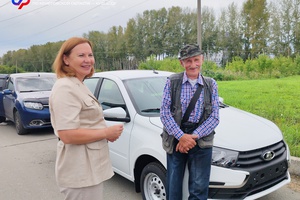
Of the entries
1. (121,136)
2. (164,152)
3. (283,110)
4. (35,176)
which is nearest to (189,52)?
(164,152)

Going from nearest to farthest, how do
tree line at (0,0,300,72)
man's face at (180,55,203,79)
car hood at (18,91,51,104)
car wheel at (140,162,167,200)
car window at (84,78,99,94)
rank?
man's face at (180,55,203,79)
car wheel at (140,162,167,200)
car window at (84,78,99,94)
car hood at (18,91,51,104)
tree line at (0,0,300,72)

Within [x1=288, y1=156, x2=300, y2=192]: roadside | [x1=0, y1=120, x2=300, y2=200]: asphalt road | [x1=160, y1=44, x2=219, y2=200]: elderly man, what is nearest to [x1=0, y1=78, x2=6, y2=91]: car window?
[x1=0, y1=120, x2=300, y2=200]: asphalt road

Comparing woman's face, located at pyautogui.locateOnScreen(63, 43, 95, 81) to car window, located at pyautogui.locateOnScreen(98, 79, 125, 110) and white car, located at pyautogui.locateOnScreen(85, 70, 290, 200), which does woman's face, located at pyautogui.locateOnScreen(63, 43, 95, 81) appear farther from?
car window, located at pyautogui.locateOnScreen(98, 79, 125, 110)

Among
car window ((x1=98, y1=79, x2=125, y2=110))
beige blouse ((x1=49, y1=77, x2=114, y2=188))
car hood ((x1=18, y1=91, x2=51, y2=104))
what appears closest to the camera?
beige blouse ((x1=49, y1=77, x2=114, y2=188))

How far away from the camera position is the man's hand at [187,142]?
2.38 meters

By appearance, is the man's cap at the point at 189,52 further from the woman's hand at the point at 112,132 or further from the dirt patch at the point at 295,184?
the dirt patch at the point at 295,184

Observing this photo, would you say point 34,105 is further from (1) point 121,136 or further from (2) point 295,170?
(2) point 295,170

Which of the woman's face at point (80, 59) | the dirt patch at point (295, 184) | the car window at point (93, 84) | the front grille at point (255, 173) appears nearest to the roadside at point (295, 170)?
the dirt patch at point (295, 184)

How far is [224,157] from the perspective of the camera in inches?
103

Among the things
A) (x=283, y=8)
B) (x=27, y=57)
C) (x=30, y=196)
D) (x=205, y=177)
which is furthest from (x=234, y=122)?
(x=27, y=57)

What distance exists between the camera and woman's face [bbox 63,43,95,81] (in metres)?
1.84

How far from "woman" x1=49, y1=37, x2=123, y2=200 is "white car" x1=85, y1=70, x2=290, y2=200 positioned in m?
1.07

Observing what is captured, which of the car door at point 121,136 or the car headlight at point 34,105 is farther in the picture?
the car headlight at point 34,105

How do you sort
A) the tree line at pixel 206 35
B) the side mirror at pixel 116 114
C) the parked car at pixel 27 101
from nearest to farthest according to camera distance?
the side mirror at pixel 116 114 < the parked car at pixel 27 101 < the tree line at pixel 206 35
